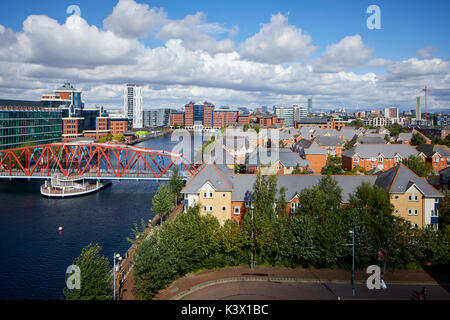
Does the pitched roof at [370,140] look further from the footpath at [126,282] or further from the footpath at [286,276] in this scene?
the footpath at [126,282]

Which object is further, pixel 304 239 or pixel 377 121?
pixel 377 121

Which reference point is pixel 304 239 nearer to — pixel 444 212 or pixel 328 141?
pixel 444 212

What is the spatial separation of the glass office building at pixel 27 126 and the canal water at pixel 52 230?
1979 centimetres

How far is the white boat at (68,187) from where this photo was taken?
42.3 m

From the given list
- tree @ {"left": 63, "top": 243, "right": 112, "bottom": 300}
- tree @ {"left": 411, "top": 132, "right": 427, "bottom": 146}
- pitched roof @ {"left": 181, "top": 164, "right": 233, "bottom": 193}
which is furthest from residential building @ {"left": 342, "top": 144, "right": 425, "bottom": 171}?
tree @ {"left": 63, "top": 243, "right": 112, "bottom": 300}

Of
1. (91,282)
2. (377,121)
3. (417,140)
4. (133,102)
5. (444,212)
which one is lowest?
(91,282)

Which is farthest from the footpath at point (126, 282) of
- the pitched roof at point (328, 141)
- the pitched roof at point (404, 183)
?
the pitched roof at point (328, 141)

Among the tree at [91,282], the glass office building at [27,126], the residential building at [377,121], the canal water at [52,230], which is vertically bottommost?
the canal water at [52,230]

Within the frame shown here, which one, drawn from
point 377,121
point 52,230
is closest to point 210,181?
point 52,230

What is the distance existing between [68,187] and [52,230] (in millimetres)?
15198

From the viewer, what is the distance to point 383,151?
4675 centimetres

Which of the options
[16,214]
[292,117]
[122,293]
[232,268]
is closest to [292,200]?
[232,268]

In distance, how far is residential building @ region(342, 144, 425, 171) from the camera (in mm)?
46281

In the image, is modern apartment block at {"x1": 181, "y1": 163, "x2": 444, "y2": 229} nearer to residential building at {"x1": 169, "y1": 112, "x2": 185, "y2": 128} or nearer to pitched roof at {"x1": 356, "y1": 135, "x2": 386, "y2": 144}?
pitched roof at {"x1": 356, "y1": 135, "x2": 386, "y2": 144}
